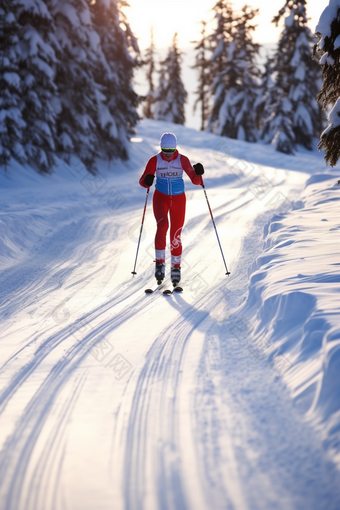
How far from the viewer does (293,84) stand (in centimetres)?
3200

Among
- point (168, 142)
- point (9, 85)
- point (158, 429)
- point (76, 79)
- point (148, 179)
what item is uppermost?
point (76, 79)

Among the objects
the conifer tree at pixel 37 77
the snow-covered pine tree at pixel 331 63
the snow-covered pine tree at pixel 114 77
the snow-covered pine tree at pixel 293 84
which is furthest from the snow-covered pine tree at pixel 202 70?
the snow-covered pine tree at pixel 331 63

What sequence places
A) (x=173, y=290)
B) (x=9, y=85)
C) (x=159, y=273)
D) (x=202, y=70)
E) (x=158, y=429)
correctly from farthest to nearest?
1. (x=202, y=70)
2. (x=9, y=85)
3. (x=159, y=273)
4. (x=173, y=290)
5. (x=158, y=429)

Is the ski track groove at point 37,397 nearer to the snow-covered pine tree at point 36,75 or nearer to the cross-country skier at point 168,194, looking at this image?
the cross-country skier at point 168,194

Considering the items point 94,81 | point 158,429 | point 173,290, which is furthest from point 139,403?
point 94,81

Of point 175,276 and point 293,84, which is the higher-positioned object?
point 293,84

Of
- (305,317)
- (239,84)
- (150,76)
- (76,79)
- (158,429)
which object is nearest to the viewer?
(158,429)

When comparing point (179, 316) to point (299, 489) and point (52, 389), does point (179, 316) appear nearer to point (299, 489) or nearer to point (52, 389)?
point (52, 389)

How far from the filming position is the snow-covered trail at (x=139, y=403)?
245cm

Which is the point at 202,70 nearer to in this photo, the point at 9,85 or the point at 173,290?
the point at 9,85

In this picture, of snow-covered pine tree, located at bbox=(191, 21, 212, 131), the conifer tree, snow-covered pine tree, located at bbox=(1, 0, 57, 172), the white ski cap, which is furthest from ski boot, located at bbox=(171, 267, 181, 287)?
snow-covered pine tree, located at bbox=(191, 21, 212, 131)

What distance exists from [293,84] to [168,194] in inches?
1161

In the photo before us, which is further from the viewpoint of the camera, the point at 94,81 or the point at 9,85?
the point at 94,81

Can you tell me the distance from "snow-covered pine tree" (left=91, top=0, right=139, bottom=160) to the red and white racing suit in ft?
43.0
